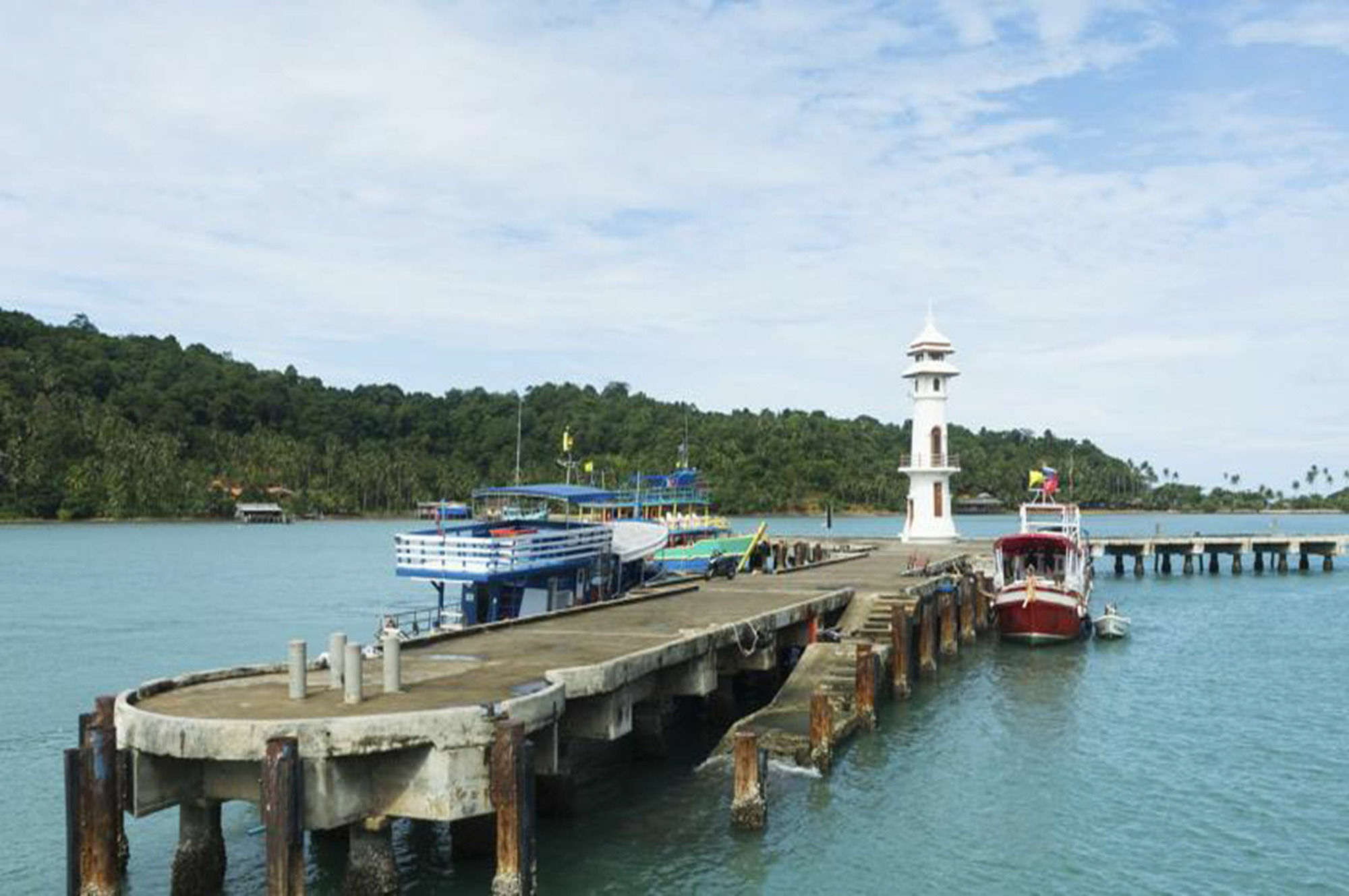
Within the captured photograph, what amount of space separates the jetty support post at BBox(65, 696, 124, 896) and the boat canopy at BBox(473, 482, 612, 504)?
2275cm

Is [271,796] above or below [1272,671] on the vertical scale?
above

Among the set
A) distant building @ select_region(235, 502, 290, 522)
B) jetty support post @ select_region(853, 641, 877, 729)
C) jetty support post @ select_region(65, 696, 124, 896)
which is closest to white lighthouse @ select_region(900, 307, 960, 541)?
jetty support post @ select_region(853, 641, 877, 729)

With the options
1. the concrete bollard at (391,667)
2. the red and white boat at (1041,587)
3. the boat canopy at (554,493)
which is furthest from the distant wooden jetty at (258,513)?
the concrete bollard at (391,667)

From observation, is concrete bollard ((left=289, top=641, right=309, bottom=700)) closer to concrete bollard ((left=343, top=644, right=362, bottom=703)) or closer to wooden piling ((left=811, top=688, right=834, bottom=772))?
concrete bollard ((left=343, top=644, right=362, bottom=703))

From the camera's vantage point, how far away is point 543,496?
41.3m

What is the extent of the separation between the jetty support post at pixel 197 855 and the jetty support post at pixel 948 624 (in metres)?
28.0

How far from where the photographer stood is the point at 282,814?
13.6 meters

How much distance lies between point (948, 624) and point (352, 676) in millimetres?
28887

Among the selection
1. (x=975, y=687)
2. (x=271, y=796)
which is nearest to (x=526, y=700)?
(x=271, y=796)

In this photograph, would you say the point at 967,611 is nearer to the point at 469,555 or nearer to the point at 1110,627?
the point at 1110,627

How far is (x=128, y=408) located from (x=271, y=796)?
185531 millimetres

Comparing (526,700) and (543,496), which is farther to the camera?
(543,496)

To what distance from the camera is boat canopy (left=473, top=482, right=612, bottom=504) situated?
39.0 meters

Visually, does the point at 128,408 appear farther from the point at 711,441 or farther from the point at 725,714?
the point at 725,714
